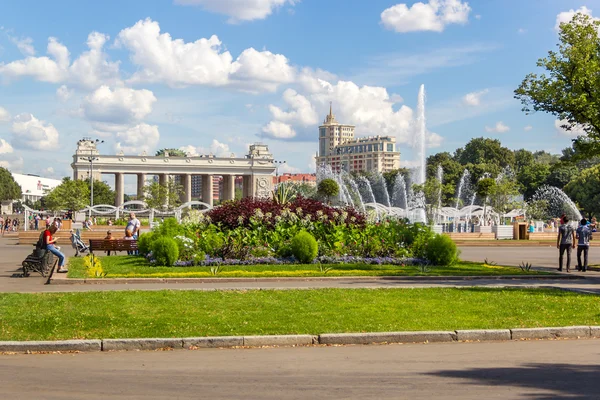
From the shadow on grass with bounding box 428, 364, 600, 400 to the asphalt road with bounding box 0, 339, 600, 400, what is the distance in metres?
0.01

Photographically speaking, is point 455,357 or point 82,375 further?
point 455,357

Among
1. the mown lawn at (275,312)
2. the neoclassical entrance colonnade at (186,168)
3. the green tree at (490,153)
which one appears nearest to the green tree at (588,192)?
the green tree at (490,153)

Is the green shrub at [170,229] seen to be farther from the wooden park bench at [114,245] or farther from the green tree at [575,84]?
the green tree at [575,84]

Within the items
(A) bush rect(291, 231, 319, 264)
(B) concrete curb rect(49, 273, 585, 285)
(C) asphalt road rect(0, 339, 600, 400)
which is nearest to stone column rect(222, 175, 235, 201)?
(A) bush rect(291, 231, 319, 264)

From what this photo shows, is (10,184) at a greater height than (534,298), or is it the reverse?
(10,184)

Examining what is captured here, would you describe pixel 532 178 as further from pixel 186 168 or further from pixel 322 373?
pixel 322 373

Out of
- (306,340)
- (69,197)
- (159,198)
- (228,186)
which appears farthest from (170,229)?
(228,186)

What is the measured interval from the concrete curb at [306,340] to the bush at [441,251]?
437 inches

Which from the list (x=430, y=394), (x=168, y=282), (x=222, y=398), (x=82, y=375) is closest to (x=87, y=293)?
(x=168, y=282)

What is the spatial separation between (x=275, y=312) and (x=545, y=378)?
4.95 m

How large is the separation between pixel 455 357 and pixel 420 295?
4703mm

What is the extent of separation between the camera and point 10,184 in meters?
164

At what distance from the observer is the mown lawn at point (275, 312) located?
417 inches

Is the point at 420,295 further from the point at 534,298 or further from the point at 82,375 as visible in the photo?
the point at 82,375
